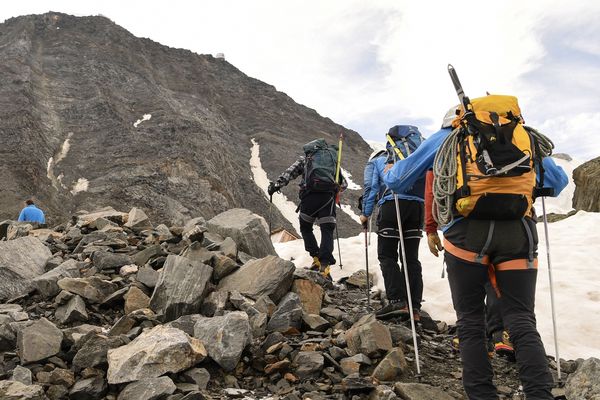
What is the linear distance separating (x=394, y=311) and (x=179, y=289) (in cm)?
281

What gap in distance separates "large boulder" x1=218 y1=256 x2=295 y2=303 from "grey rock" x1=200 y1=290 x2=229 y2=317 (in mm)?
443

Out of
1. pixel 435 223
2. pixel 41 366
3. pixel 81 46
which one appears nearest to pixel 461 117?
pixel 435 223

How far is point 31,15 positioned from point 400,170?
301ft

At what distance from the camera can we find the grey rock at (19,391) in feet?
12.8

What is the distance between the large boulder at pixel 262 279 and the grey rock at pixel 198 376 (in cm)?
200

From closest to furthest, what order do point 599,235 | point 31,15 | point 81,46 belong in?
→ point 599,235 → point 81,46 → point 31,15

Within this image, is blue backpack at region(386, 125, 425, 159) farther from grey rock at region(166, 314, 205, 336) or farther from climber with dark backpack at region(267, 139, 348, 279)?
grey rock at region(166, 314, 205, 336)

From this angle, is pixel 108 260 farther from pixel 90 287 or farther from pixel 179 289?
pixel 179 289

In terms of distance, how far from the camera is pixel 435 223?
14.7 ft

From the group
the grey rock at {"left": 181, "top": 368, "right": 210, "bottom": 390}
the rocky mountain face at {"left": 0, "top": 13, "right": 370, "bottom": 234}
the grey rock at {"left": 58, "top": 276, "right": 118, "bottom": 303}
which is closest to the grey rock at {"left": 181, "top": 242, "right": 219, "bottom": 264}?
the grey rock at {"left": 58, "top": 276, "right": 118, "bottom": 303}

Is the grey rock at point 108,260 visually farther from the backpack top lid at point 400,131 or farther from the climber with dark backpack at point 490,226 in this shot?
the climber with dark backpack at point 490,226

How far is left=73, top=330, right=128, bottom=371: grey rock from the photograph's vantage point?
15.1ft

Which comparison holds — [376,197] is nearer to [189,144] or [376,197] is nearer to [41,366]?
[41,366]

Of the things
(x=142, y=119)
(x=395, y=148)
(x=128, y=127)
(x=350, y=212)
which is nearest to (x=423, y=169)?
(x=395, y=148)
